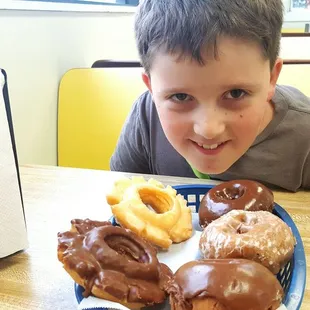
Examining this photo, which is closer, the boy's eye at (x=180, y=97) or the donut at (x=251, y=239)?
the donut at (x=251, y=239)

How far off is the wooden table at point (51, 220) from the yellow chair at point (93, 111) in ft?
1.97

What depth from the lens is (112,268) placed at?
0.49 metres

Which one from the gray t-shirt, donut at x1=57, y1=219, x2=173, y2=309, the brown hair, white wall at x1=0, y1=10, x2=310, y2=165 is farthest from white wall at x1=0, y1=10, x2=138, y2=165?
donut at x1=57, y1=219, x2=173, y2=309

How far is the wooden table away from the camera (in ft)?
1.82

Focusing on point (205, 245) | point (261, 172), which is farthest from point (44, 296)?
point (261, 172)

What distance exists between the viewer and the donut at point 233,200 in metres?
0.65

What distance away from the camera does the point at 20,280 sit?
0.59 metres

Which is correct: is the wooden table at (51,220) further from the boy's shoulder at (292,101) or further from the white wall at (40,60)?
the white wall at (40,60)

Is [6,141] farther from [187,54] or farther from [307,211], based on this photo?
[307,211]

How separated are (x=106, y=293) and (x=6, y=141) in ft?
0.87

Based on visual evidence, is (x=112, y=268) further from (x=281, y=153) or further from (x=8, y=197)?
(x=281, y=153)

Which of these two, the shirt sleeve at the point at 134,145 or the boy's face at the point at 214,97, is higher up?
the boy's face at the point at 214,97

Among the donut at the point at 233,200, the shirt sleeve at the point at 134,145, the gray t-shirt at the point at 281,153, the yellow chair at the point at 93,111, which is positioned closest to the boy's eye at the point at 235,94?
the donut at the point at 233,200

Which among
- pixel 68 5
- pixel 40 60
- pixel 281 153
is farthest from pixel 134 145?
pixel 68 5
